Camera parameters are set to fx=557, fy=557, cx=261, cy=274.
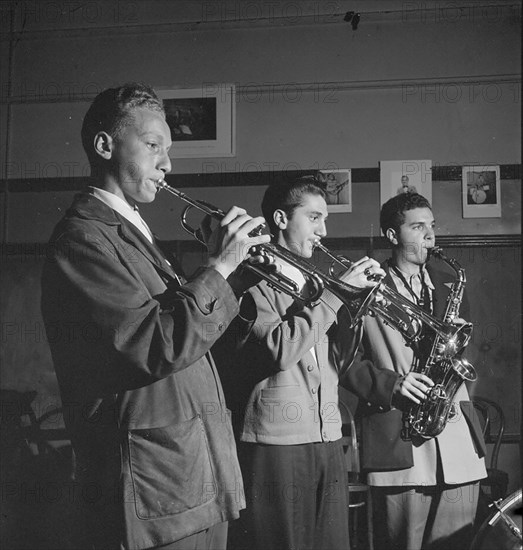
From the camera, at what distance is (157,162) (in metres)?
1.33

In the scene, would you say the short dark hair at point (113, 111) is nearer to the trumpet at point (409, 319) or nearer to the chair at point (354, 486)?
the trumpet at point (409, 319)

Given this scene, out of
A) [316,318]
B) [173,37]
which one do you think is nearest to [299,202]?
[316,318]

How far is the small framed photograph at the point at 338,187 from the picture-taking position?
215 cm

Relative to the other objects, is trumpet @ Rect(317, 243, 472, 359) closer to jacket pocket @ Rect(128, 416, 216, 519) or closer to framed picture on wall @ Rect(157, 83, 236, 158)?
framed picture on wall @ Rect(157, 83, 236, 158)

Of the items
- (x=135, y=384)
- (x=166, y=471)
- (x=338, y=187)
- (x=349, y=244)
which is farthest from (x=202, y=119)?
(x=166, y=471)

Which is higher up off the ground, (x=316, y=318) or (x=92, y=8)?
(x=92, y=8)

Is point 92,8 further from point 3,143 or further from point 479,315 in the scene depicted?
point 479,315

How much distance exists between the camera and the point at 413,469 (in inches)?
73.9

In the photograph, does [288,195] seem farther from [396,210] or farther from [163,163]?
[163,163]

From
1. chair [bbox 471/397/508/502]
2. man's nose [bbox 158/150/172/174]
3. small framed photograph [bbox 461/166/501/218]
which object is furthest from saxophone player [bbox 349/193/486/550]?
man's nose [bbox 158/150/172/174]

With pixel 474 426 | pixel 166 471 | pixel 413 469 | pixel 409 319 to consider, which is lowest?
pixel 413 469

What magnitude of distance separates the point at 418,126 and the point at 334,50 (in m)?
0.44

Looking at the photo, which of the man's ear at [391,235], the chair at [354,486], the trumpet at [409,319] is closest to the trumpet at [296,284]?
the trumpet at [409,319]

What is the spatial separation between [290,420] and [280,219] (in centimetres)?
72
